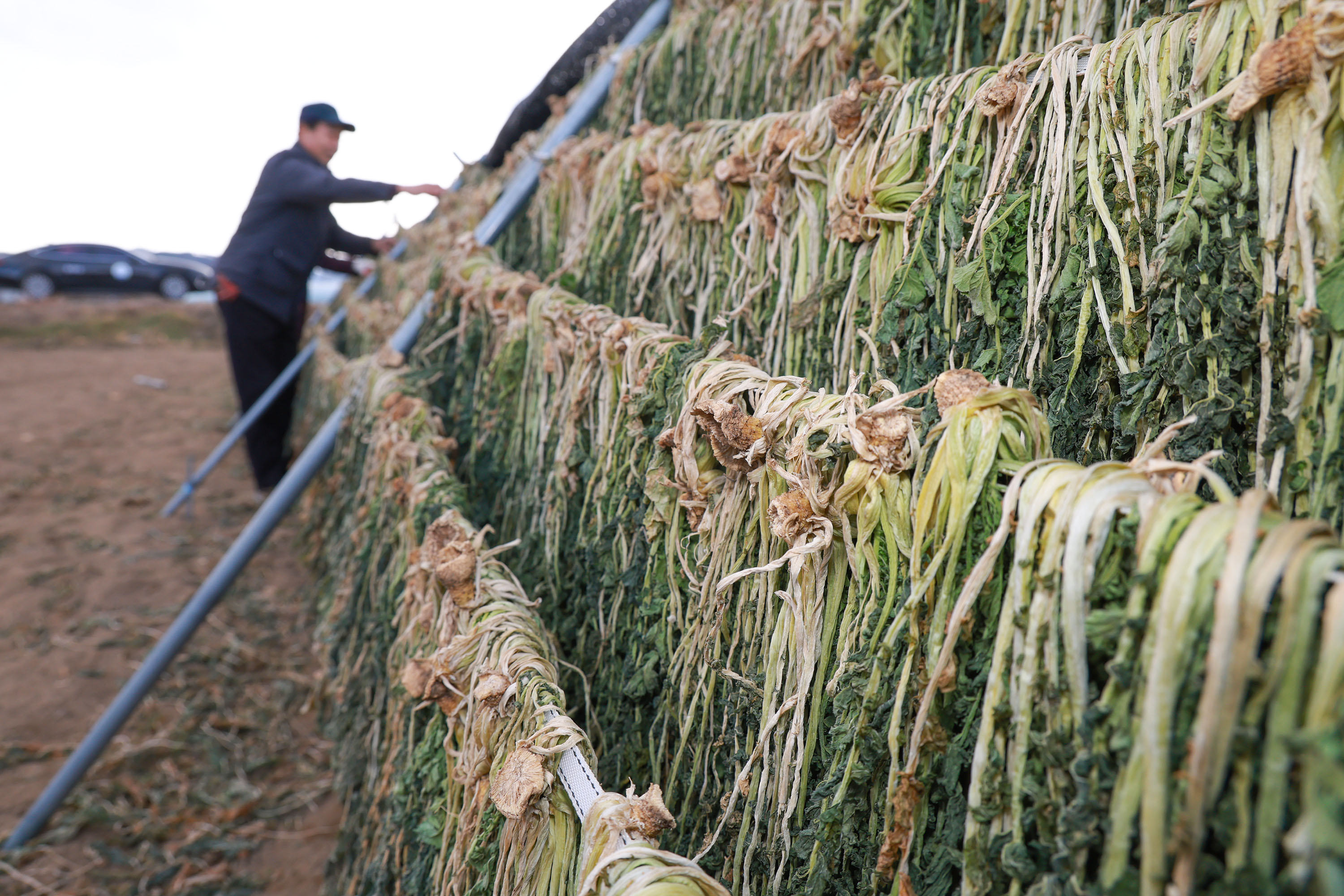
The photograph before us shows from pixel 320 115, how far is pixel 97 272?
1392 centimetres

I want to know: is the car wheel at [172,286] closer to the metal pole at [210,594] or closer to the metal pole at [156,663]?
the metal pole at [210,594]

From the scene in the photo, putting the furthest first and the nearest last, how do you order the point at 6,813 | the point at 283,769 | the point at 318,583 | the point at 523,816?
the point at 318,583 → the point at 283,769 → the point at 6,813 → the point at 523,816

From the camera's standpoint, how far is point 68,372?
9.83m

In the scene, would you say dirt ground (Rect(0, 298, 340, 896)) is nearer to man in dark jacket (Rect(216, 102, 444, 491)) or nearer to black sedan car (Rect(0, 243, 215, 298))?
man in dark jacket (Rect(216, 102, 444, 491))

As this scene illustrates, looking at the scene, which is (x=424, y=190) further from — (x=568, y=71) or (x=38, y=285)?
(x=38, y=285)

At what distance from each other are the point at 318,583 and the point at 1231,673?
13.5 ft

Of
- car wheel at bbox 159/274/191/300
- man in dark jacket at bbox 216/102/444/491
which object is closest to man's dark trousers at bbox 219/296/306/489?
man in dark jacket at bbox 216/102/444/491

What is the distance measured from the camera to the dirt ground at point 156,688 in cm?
266

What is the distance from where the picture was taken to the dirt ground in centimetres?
266

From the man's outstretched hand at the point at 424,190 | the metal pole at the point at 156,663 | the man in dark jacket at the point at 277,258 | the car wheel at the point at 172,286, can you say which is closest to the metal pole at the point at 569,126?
the man's outstretched hand at the point at 424,190

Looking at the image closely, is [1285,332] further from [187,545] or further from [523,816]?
[187,545]

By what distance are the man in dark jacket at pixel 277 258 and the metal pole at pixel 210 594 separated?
5.47 ft

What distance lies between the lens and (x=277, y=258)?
497cm

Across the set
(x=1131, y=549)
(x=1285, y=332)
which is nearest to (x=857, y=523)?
(x=1131, y=549)
